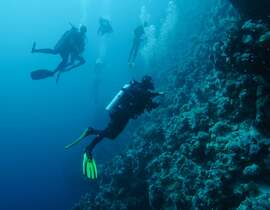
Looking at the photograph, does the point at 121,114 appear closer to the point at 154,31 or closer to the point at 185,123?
the point at 185,123

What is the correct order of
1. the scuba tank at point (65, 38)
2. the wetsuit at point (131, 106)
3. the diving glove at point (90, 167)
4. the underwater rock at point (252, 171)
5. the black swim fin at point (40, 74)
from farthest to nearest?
1. the black swim fin at point (40, 74)
2. the scuba tank at point (65, 38)
3. the diving glove at point (90, 167)
4. the wetsuit at point (131, 106)
5. the underwater rock at point (252, 171)

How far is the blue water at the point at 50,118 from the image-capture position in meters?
27.8

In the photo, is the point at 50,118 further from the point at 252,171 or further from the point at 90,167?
the point at 252,171

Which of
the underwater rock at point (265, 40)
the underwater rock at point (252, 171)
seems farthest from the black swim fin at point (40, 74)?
the underwater rock at point (252, 171)

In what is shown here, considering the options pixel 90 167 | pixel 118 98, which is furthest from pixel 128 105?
pixel 90 167

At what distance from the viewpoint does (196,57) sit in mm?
13141

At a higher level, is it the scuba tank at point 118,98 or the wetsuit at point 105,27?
the wetsuit at point 105,27

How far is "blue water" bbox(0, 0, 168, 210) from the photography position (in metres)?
27.8

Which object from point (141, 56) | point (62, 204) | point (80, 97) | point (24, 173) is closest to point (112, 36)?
point (80, 97)

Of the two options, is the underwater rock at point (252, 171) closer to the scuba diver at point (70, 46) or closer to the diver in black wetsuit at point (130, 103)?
the diver in black wetsuit at point (130, 103)

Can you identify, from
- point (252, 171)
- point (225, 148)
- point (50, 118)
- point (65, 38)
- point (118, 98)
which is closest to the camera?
point (252, 171)

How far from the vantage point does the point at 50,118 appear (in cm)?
4078

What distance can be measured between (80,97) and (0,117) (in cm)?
1196

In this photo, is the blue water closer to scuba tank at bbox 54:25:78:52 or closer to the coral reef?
scuba tank at bbox 54:25:78:52
